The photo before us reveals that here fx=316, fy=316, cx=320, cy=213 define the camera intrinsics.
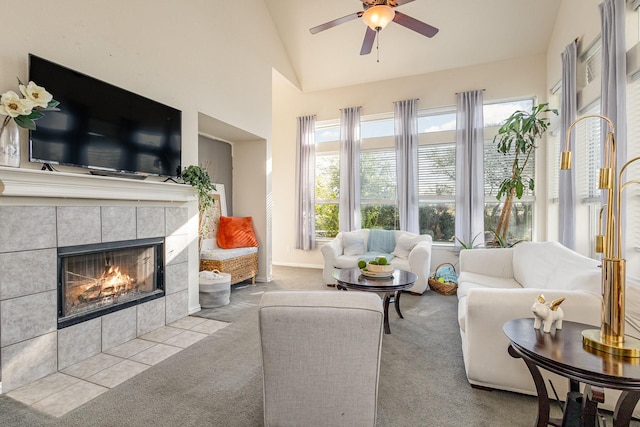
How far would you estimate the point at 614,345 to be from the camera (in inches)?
49.8

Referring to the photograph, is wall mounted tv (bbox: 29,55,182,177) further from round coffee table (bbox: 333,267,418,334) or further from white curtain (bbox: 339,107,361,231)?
white curtain (bbox: 339,107,361,231)

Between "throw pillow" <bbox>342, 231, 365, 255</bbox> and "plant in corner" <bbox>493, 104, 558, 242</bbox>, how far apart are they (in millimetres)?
1935

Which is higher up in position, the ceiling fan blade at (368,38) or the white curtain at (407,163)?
the ceiling fan blade at (368,38)

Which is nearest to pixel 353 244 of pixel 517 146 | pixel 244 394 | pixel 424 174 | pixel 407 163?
pixel 407 163

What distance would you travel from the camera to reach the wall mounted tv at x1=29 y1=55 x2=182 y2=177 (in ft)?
7.30

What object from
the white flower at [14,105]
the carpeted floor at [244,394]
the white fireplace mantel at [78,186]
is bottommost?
the carpeted floor at [244,394]

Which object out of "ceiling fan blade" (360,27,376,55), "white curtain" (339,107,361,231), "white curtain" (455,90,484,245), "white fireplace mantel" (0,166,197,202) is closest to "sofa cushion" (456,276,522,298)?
"white curtain" (455,90,484,245)

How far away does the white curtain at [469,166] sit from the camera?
491 cm

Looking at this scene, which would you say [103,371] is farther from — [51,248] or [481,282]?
[481,282]

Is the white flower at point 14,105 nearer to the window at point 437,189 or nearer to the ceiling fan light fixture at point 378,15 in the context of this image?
the ceiling fan light fixture at point 378,15

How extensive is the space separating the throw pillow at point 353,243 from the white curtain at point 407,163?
805 mm

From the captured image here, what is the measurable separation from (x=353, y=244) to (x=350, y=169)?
4.86 ft

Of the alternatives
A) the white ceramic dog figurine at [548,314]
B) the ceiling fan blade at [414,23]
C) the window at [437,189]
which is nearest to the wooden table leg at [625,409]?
the white ceramic dog figurine at [548,314]

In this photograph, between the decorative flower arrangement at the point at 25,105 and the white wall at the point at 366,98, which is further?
the white wall at the point at 366,98
